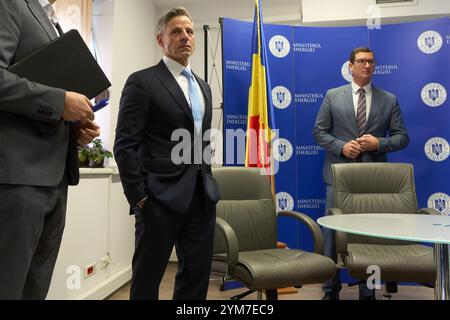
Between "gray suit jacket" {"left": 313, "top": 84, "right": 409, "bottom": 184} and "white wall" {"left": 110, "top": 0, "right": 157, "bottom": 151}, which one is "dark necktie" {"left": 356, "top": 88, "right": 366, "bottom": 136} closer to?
"gray suit jacket" {"left": 313, "top": 84, "right": 409, "bottom": 184}

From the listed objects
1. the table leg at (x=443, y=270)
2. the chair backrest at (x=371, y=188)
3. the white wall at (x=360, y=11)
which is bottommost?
the table leg at (x=443, y=270)

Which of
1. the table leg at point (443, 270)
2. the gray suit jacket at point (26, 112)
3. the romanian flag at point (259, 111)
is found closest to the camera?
the gray suit jacket at point (26, 112)

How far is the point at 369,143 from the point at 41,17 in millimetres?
2444

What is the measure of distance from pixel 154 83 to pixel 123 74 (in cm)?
206

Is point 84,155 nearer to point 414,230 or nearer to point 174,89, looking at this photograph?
point 174,89

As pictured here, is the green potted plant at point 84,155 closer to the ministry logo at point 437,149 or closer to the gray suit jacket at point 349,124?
the gray suit jacket at point 349,124

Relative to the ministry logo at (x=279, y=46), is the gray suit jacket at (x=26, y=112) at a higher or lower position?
lower

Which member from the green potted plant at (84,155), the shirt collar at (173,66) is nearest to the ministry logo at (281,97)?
the green potted plant at (84,155)

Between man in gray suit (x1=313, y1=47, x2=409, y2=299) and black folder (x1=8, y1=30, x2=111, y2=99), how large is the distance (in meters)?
2.21

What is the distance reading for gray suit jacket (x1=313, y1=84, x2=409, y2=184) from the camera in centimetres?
305

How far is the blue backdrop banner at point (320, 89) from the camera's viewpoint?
349 cm

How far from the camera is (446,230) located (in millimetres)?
1517

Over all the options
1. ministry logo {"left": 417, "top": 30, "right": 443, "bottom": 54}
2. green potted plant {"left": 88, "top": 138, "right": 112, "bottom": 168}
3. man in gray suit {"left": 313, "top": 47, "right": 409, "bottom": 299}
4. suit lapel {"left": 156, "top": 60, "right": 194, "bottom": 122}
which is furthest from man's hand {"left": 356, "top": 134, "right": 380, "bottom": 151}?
green potted plant {"left": 88, "top": 138, "right": 112, "bottom": 168}
